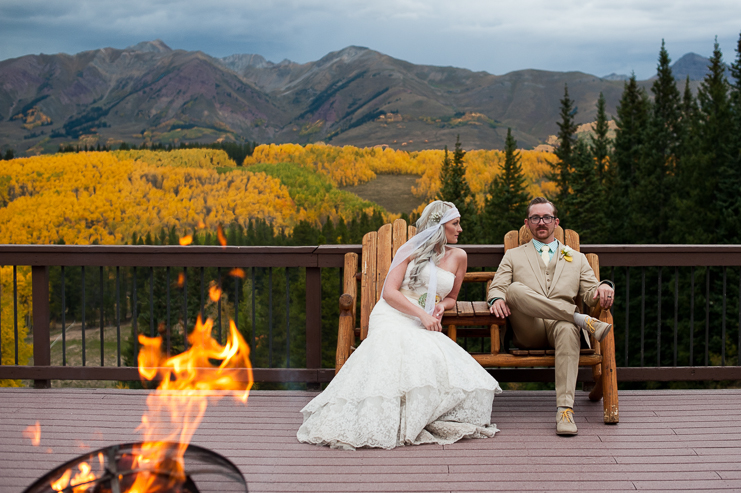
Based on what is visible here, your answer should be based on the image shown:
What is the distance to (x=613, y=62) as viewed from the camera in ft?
143

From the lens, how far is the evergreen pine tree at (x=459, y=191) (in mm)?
31844

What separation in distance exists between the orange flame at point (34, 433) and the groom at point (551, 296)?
2.45 m

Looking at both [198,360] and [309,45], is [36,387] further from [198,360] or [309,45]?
[309,45]

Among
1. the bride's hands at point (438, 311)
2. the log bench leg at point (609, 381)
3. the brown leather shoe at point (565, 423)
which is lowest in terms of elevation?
the brown leather shoe at point (565, 423)

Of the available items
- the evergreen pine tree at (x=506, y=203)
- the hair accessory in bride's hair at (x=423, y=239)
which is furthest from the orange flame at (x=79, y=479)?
the evergreen pine tree at (x=506, y=203)

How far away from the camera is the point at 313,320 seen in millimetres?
3488

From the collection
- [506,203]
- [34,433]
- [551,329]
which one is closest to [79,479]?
[34,433]

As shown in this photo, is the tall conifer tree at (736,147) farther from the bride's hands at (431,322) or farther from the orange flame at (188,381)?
the orange flame at (188,381)

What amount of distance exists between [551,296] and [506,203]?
1245 inches

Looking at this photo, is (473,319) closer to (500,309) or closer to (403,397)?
(500,309)

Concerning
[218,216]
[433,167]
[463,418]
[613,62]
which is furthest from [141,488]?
[613,62]

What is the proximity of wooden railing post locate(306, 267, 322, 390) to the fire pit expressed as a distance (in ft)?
6.55

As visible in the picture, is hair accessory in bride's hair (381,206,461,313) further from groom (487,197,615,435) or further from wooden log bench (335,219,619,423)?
groom (487,197,615,435)

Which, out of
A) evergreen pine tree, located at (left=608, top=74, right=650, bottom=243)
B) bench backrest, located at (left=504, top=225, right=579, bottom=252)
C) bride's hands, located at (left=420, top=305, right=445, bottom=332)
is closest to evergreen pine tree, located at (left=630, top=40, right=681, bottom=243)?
evergreen pine tree, located at (left=608, top=74, right=650, bottom=243)
